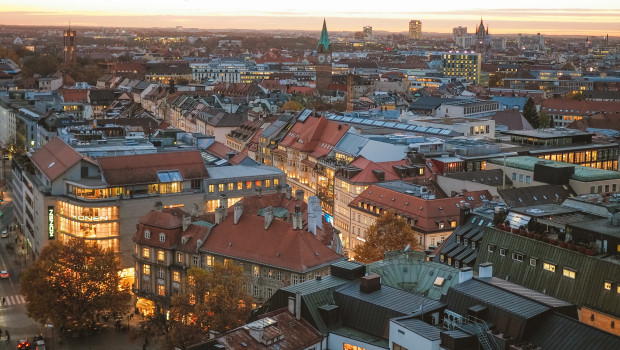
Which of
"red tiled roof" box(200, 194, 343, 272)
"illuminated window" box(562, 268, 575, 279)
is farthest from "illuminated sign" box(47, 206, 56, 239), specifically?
"illuminated window" box(562, 268, 575, 279)

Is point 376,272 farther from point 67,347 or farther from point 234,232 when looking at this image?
point 67,347

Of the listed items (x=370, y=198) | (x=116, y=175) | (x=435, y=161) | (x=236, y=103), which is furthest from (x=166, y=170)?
(x=236, y=103)

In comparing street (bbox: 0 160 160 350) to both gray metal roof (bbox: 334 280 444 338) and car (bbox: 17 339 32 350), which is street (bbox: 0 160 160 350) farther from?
gray metal roof (bbox: 334 280 444 338)

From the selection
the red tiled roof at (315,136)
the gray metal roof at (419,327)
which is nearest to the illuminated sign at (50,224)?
the red tiled roof at (315,136)

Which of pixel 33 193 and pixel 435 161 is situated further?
pixel 435 161

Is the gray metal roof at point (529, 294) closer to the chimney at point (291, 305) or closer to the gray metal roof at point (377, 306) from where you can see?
the gray metal roof at point (377, 306)
